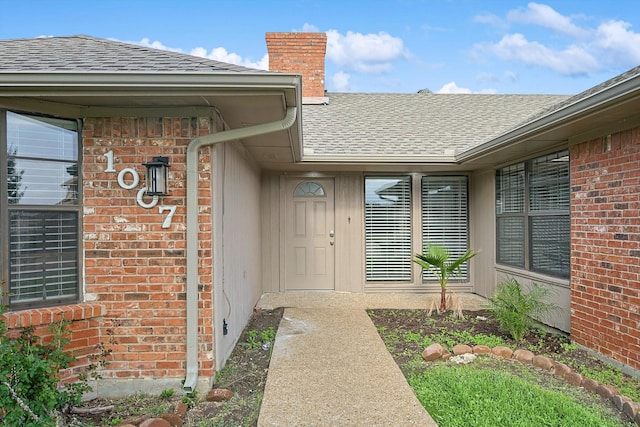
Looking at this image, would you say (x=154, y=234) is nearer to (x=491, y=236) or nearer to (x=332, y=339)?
(x=332, y=339)

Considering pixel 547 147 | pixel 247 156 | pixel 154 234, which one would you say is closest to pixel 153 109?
pixel 154 234

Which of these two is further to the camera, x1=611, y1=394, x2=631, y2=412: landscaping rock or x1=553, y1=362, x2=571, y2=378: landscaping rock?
x1=553, y1=362, x2=571, y2=378: landscaping rock

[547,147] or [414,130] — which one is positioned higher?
[414,130]

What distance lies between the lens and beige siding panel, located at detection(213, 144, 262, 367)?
11.4 ft

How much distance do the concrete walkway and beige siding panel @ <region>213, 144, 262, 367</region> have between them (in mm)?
518

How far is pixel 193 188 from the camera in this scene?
3105 millimetres

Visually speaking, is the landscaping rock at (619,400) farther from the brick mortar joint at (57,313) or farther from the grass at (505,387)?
the brick mortar joint at (57,313)

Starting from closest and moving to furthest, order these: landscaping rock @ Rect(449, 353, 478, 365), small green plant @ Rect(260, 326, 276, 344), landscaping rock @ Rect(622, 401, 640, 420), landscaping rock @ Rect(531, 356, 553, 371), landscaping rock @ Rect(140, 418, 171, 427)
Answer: landscaping rock @ Rect(140, 418, 171, 427) < landscaping rock @ Rect(622, 401, 640, 420) < landscaping rock @ Rect(531, 356, 553, 371) < landscaping rock @ Rect(449, 353, 478, 365) < small green plant @ Rect(260, 326, 276, 344)

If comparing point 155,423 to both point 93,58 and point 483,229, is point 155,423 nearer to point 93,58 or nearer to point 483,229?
point 93,58

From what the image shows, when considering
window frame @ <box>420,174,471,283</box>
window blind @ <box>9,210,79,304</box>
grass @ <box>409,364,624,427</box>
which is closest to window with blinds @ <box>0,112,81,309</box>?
window blind @ <box>9,210,79,304</box>

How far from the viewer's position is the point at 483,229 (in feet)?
22.3

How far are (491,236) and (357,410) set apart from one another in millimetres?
4614

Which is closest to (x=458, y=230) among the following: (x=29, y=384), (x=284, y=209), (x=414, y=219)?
(x=414, y=219)

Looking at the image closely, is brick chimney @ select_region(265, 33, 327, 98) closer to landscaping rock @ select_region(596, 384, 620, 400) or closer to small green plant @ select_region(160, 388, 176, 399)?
small green plant @ select_region(160, 388, 176, 399)
